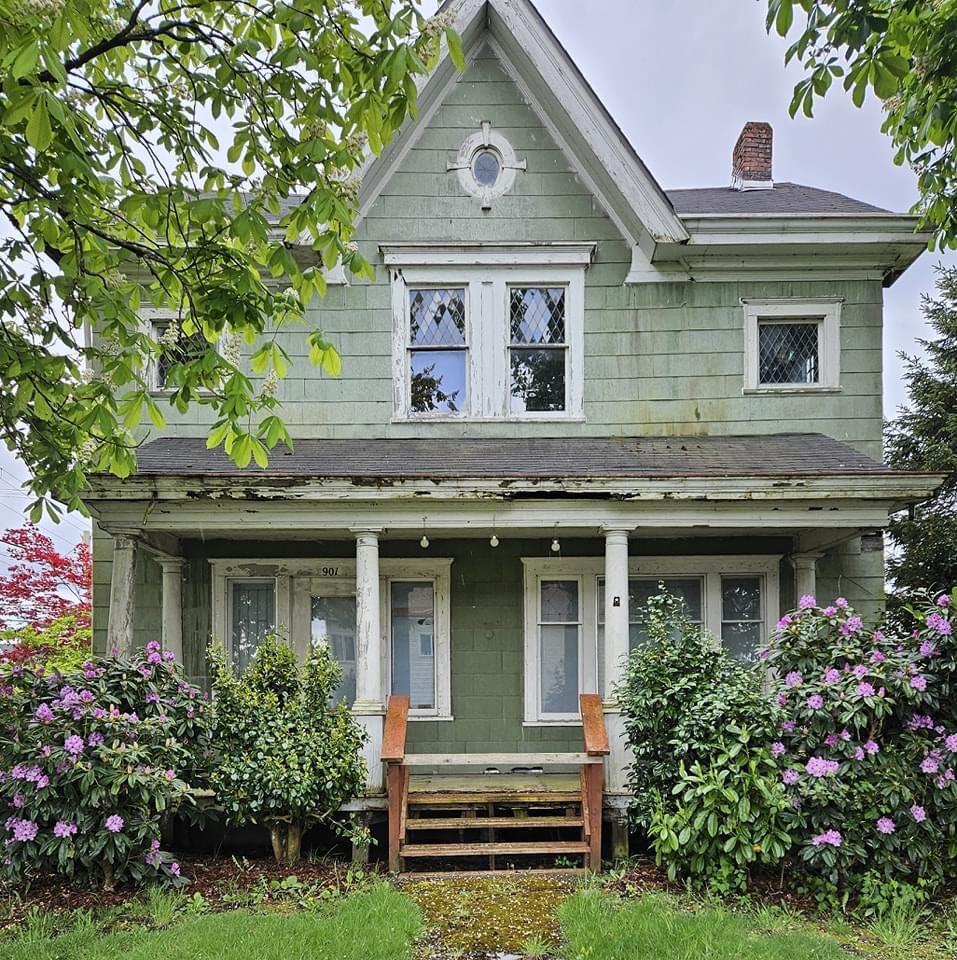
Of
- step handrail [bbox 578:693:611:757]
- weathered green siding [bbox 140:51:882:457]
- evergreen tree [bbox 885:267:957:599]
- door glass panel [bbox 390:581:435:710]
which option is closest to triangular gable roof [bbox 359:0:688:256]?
weathered green siding [bbox 140:51:882:457]

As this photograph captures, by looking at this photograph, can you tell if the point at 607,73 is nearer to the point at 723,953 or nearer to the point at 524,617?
the point at 524,617

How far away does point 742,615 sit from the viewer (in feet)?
27.7

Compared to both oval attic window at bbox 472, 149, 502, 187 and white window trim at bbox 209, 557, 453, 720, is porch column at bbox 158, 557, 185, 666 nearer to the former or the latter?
white window trim at bbox 209, 557, 453, 720

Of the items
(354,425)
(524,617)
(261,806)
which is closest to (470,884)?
(261,806)

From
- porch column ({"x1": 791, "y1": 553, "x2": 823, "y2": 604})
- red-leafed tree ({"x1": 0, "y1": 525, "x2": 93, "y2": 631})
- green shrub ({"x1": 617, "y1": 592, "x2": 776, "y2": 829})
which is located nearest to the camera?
green shrub ({"x1": 617, "y1": 592, "x2": 776, "y2": 829})

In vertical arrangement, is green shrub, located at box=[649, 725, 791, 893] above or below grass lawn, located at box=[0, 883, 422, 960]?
above

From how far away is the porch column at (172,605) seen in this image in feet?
26.3

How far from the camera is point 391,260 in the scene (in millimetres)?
8305

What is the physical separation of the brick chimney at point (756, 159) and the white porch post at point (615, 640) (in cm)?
599

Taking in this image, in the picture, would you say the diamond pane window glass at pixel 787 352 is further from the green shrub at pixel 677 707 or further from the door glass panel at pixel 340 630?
the door glass panel at pixel 340 630

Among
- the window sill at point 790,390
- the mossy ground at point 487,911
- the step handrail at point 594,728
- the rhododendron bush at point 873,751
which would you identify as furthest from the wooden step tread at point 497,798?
the window sill at point 790,390

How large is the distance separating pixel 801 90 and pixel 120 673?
6.20m

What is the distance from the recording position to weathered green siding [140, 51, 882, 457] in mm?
8320

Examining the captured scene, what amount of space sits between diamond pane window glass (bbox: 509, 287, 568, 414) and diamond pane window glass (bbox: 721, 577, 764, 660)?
9.10ft
